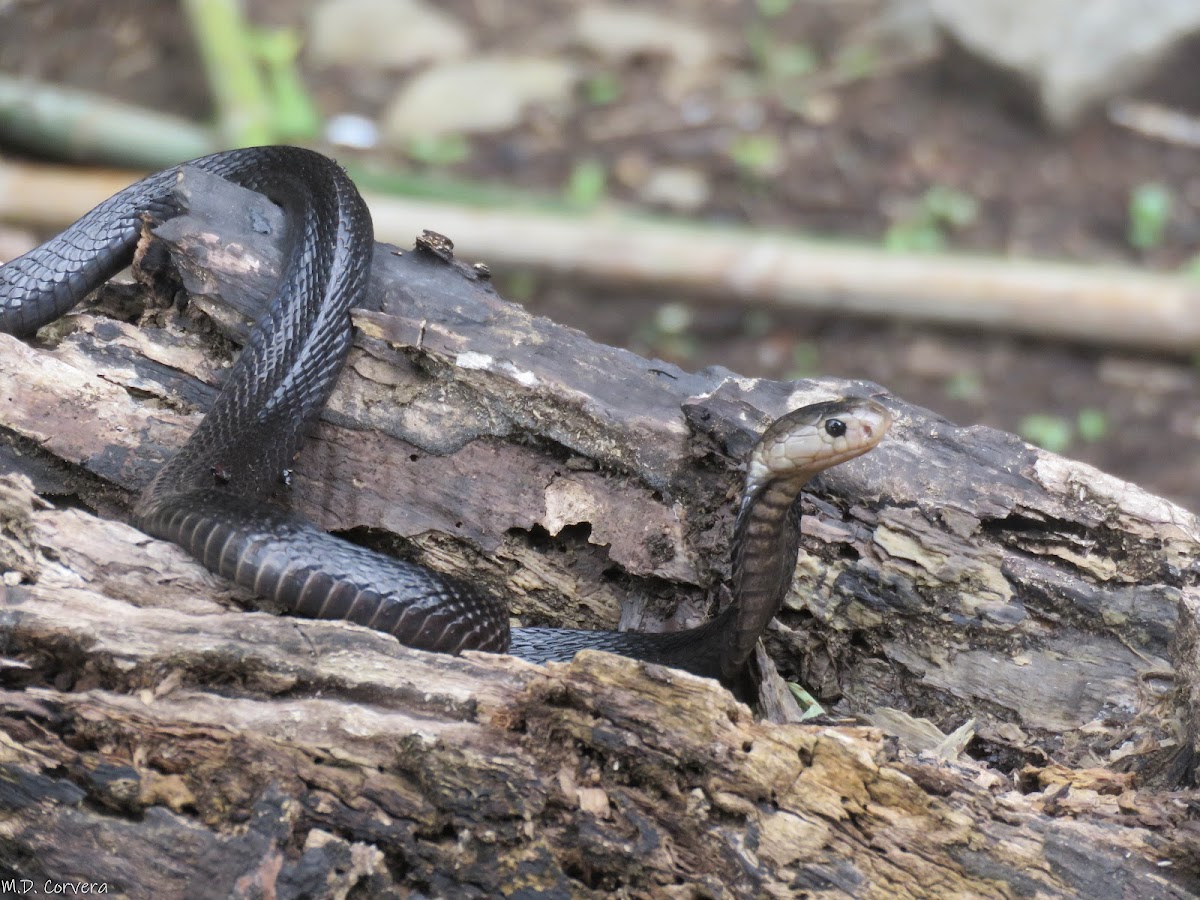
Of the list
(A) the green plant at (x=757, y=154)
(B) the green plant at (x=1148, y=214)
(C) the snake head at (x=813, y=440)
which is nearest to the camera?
(C) the snake head at (x=813, y=440)

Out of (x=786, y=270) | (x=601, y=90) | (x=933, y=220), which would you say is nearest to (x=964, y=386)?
(x=786, y=270)

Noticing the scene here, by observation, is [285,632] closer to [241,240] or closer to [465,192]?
[241,240]

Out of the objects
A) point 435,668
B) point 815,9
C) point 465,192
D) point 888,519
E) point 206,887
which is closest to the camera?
point 206,887

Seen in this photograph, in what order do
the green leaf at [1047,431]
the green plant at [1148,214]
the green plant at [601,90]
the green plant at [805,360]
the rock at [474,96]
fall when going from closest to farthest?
the green leaf at [1047,431], the green plant at [805,360], the green plant at [1148,214], the rock at [474,96], the green plant at [601,90]

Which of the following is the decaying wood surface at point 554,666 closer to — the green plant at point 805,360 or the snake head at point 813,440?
the snake head at point 813,440

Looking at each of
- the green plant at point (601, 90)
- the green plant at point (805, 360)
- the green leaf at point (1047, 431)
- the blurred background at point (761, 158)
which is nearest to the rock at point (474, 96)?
the blurred background at point (761, 158)

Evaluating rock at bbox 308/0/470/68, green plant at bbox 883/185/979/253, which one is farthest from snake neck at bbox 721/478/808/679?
rock at bbox 308/0/470/68

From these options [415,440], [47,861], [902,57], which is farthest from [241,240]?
[902,57]
